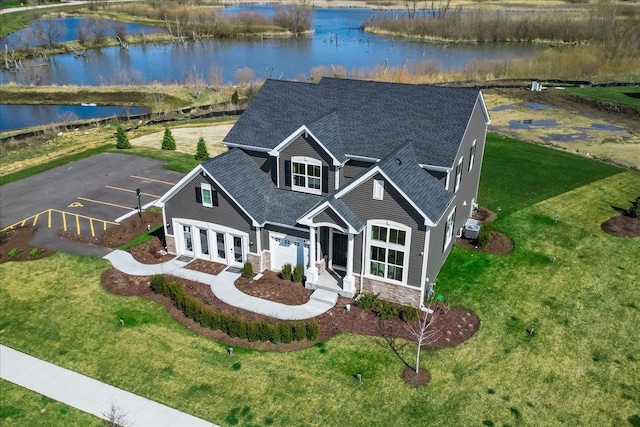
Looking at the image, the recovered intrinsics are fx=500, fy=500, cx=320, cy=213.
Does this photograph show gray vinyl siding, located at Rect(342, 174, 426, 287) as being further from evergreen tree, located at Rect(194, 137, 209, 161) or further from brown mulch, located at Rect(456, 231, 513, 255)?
evergreen tree, located at Rect(194, 137, 209, 161)

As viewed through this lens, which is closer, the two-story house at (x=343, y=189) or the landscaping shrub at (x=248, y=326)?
the landscaping shrub at (x=248, y=326)

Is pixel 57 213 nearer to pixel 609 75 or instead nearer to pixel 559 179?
pixel 559 179

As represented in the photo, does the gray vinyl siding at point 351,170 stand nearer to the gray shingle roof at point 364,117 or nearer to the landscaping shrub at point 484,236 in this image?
the gray shingle roof at point 364,117

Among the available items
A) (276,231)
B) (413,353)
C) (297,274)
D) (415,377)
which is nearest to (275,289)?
(297,274)

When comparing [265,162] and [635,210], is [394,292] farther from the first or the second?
[635,210]

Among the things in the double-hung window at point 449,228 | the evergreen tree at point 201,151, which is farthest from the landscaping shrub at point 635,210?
the evergreen tree at point 201,151

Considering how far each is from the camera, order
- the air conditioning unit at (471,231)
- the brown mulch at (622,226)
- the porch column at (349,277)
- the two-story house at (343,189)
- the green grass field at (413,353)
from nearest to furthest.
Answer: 1. the green grass field at (413,353)
2. the two-story house at (343,189)
3. the porch column at (349,277)
4. the air conditioning unit at (471,231)
5. the brown mulch at (622,226)

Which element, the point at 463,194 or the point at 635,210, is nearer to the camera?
the point at 463,194
